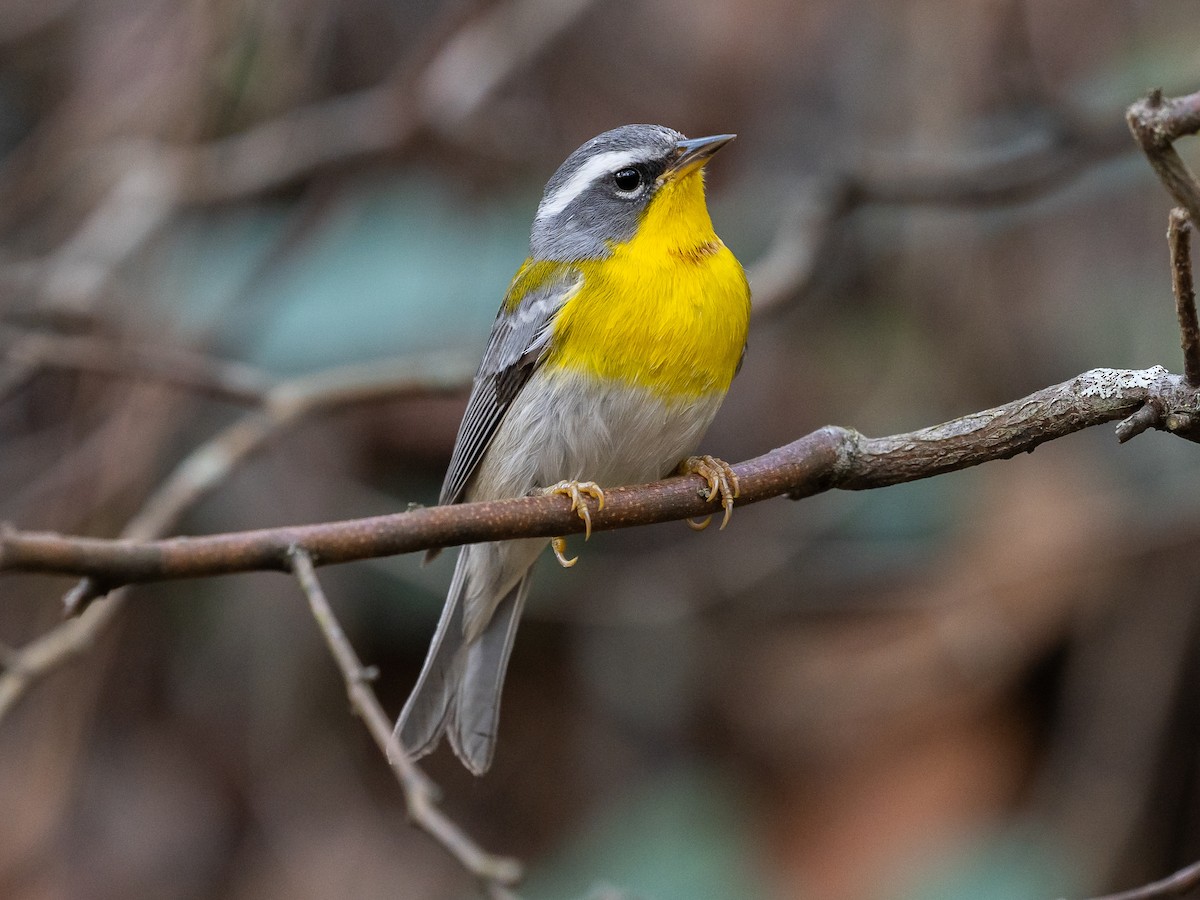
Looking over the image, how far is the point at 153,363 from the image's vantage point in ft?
13.6

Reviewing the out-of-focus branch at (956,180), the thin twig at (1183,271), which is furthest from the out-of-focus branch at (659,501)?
the out-of-focus branch at (956,180)

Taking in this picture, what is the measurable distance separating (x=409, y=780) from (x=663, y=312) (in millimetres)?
1600

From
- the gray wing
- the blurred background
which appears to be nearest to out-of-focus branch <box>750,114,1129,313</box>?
the blurred background

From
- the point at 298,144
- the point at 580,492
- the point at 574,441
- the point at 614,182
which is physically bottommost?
the point at 580,492

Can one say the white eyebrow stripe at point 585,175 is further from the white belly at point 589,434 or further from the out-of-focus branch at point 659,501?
the out-of-focus branch at point 659,501

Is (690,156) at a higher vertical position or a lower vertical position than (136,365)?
higher

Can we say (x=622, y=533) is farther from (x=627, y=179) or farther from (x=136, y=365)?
(x=627, y=179)

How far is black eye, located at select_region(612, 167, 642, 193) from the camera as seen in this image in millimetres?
3371

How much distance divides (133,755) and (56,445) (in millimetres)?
1554

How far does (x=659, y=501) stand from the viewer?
2346 millimetres

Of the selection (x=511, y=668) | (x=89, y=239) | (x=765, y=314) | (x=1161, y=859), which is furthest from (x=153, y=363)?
(x=1161, y=859)

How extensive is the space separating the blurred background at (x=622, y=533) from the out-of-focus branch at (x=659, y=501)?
Result: 93.9 inches

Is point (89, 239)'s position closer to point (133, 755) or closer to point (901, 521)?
point (133, 755)

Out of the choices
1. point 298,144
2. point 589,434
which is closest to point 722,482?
point 589,434
